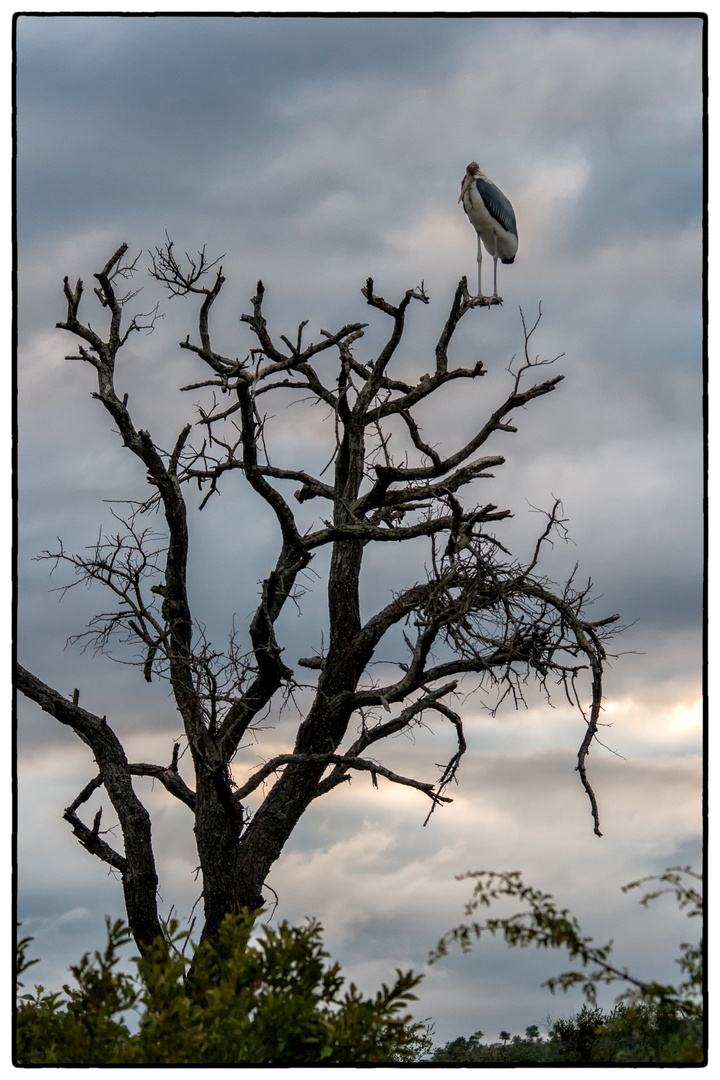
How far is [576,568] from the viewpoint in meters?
7.91

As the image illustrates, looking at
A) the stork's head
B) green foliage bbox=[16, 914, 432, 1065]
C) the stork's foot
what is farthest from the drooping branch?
the stork's head

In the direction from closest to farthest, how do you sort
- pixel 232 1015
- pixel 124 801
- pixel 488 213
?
pixel 232 1015 < pixel 124 801 < pixel 488 213

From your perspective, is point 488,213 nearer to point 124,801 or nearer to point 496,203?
point 496,203

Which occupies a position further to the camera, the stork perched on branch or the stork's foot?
the stork perched on branch

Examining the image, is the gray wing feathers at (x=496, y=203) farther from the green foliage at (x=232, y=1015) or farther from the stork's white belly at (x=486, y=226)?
the green foliage at (x=232, y=1015)

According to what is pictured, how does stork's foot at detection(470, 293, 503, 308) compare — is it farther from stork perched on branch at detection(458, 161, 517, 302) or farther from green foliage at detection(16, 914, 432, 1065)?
green foliage at detection(16, 914, 432, 1065)

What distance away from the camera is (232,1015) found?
Answer: 5051 mm

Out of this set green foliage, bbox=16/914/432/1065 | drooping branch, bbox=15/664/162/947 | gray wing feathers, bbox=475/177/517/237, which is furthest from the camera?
gray wing feathers, bbox=475/177/517/237

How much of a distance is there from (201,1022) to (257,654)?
10.9 ft

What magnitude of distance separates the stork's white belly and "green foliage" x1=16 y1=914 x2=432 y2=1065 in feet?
24.2

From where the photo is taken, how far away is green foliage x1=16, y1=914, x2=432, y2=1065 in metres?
4.96

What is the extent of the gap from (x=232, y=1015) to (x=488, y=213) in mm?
8084

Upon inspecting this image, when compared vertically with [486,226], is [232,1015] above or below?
below

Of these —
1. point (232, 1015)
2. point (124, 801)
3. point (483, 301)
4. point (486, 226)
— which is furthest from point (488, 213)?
point (232, 1015)
